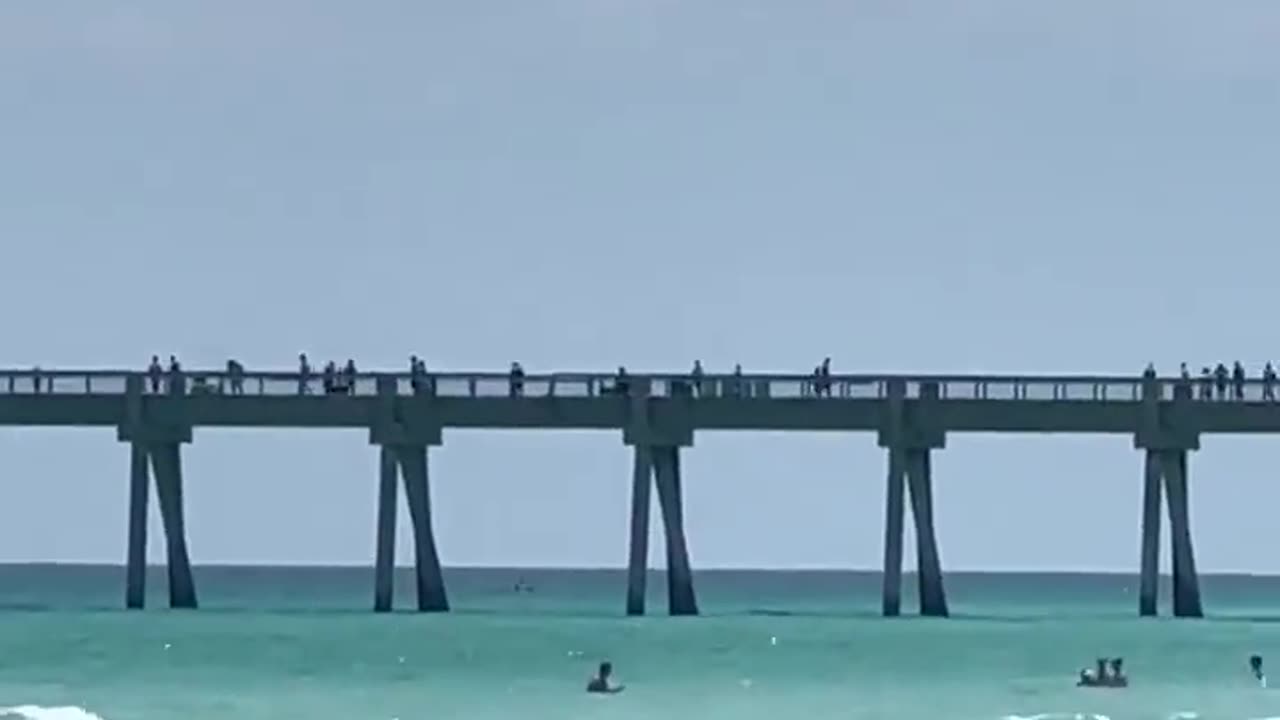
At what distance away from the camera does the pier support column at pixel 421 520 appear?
253ft

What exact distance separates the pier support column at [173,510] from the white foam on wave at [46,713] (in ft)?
78.3

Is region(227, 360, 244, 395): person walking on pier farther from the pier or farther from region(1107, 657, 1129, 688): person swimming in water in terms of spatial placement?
region(1107, 657, 1129, 688): person swimming in water

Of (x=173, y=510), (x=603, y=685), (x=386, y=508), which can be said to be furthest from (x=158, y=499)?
(x=603, y=685)

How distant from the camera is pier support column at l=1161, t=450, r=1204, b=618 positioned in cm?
7506

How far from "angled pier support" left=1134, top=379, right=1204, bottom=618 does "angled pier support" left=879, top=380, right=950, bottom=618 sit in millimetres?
3642

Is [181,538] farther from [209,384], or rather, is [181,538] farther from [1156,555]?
[1156,555]

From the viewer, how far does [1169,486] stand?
75500 millimetres

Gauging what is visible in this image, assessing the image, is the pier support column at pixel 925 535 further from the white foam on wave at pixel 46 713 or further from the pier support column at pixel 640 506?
the white foam on wave at pixel 46 713

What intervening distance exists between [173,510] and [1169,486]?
1809 cm

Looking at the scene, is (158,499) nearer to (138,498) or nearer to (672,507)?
(138,498)

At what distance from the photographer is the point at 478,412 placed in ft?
248

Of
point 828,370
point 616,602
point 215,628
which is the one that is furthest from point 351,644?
point 616,602

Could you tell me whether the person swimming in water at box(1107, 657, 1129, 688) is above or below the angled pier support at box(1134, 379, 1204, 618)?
below

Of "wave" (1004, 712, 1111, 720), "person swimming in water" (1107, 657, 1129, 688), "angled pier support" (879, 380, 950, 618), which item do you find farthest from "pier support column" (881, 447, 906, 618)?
"wave" (1004, 712, 1111, 720)
